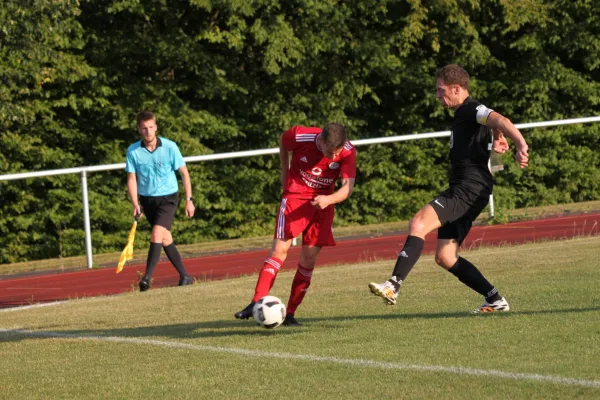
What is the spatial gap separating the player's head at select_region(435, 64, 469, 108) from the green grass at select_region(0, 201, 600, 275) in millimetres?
9673

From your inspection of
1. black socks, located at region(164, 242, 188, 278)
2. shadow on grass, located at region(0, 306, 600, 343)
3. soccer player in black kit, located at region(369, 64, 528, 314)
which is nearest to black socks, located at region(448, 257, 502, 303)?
soccer player in black kit, located at region(369, 64, 528, 314)

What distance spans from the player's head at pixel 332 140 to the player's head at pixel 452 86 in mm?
789

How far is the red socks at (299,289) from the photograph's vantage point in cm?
925

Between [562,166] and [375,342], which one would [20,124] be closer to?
[562,166]

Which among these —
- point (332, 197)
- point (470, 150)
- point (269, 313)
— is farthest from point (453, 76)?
point (269, 313)

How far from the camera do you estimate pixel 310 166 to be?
29.8ft

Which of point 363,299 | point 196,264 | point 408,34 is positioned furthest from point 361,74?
point 363,299

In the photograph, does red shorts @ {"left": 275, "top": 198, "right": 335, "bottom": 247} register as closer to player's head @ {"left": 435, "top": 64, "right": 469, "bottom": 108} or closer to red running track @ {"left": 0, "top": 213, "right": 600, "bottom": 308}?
player's head @ {"left": 435, "top": 64, "right": 469, "bottom": 108}

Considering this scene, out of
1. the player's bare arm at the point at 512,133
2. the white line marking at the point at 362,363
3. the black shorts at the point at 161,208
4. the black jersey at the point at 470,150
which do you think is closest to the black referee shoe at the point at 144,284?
the black shorts at the point at 161,208

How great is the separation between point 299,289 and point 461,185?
1.58 meters

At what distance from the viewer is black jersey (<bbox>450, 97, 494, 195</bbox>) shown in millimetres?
8672

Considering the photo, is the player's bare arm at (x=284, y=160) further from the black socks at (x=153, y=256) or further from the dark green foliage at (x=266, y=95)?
the dark green foliage at (x=266, y=95)

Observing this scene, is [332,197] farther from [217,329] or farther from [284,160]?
[217,329]

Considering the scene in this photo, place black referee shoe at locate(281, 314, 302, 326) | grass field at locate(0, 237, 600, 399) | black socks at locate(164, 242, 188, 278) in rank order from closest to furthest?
grass field at locate(0, 237, 600, 399), black referee shoe at locate(281, 314, 302, 326), black socks at locate(164, 242, 188, 278)
